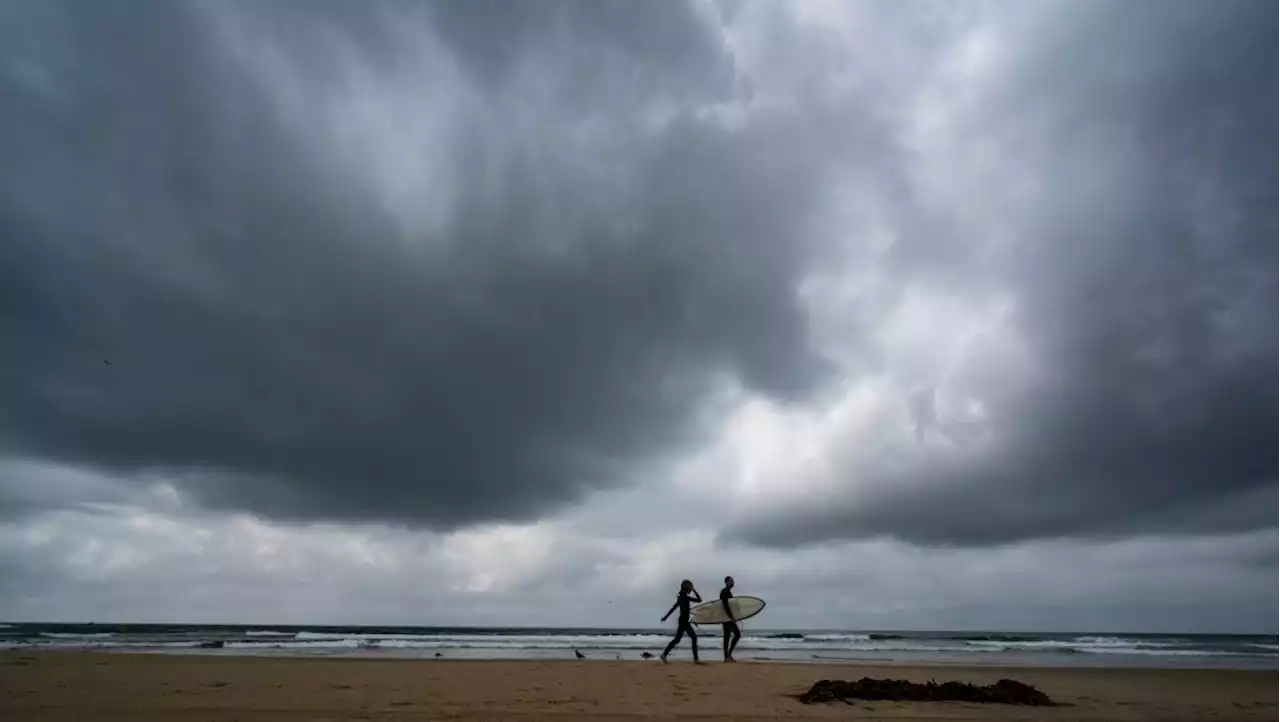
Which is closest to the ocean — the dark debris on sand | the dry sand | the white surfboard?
the white surfboard

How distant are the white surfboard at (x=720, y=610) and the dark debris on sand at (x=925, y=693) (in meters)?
10.4

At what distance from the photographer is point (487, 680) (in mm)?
14398

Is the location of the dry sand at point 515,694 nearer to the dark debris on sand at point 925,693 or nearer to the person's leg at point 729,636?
the dark debris on sand at point 925,693

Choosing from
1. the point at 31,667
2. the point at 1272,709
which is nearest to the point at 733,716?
the point at 1272,709

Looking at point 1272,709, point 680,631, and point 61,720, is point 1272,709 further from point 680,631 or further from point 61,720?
point 61,720

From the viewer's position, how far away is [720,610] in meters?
23.8

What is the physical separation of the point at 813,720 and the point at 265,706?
27.0ft

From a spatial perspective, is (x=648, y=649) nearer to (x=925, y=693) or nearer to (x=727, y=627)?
(x=727, y=627)

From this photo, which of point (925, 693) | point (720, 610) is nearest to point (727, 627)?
point (720, 610)

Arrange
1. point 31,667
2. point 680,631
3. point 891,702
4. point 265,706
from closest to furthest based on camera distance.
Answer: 1. point 265,706
2. point 891,702
3. point 31,667
4. point 680,631

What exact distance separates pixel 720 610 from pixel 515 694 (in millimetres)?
12991

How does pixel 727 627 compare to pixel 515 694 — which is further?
pixel 727 627

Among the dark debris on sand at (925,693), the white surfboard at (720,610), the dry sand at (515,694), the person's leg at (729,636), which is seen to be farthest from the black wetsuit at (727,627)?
the dark debris on sand at (925,693)

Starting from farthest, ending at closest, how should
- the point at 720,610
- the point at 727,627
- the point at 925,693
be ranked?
the point at 720,610 → the point at 727,627 → the point at 925,693
